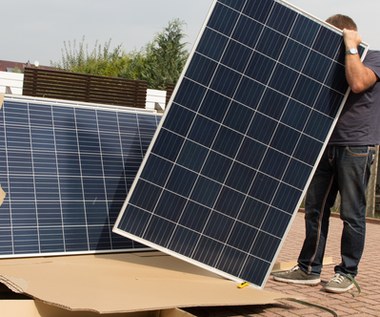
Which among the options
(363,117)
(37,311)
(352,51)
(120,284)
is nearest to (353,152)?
(363,117)

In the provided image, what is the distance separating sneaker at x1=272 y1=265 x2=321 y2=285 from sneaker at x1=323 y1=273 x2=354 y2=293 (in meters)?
0.32

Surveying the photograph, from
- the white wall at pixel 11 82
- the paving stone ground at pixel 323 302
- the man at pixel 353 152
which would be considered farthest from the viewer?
the white wall at pixel 11 82

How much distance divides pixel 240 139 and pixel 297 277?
62.8 inches

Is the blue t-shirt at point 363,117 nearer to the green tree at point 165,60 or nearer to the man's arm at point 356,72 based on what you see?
the man's arm at point 356,72

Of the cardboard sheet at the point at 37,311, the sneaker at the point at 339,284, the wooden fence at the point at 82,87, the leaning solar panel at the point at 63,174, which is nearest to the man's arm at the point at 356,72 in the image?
the sneaker at the point at 339,284

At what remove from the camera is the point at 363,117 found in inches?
233

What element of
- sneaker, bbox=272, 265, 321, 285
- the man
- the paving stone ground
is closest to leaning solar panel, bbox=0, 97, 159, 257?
sneaker, bbox=272, 265, 321, 285

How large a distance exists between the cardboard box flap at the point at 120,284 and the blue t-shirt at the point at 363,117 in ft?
5.24

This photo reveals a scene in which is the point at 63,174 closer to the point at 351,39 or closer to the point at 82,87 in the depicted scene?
the point at 351,39

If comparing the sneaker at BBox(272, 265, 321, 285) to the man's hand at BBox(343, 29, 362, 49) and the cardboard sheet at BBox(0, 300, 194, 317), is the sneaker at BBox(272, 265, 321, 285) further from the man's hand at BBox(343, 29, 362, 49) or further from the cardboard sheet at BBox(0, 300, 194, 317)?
the man's hand at BBox(343, 29, 362, 49)

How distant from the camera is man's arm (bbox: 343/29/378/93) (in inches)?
221

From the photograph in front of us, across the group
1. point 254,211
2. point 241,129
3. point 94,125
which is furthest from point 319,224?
point 94,125

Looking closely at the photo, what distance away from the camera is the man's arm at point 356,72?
5.62m

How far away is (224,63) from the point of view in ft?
18.4
